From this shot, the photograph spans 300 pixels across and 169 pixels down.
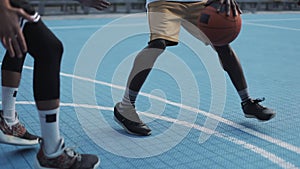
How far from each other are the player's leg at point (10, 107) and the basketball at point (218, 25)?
1051mm

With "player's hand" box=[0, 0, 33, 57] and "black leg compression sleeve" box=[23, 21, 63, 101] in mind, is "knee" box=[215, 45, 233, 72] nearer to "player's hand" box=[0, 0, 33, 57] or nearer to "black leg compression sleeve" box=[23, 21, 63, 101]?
"black leg compression sleeve" box=[23, 21, 63, 101]

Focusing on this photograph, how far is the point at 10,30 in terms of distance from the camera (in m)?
1.38

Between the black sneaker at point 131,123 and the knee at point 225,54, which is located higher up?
the knee at point 225,54

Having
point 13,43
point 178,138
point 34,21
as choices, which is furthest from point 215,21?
point 13,43

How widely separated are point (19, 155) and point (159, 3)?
3.92 ft

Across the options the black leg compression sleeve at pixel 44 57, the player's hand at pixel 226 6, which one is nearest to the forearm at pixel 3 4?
the black leg compression sleeve at pixel 44 57

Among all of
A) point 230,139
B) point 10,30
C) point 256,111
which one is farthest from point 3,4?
point 256,111

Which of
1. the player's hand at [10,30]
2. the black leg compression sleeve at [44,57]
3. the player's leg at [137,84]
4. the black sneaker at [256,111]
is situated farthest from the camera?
the black sneaker at [256,111]

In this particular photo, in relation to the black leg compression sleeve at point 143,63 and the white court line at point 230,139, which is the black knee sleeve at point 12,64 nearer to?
the black leg compression sleeve at point 143,63

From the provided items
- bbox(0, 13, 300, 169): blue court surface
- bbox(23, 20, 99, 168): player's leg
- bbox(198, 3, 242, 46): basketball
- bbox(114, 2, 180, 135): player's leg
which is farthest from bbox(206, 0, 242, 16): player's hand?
bbox(23, 20, 99, 168): player's leg

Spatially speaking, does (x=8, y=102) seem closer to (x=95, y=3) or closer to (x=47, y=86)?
(x=47, y=86)

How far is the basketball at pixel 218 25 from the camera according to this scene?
7.64 feet

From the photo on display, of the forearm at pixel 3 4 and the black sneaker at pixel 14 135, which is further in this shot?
the black sneaker at pixel 14 135

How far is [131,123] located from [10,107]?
0.70 metres
